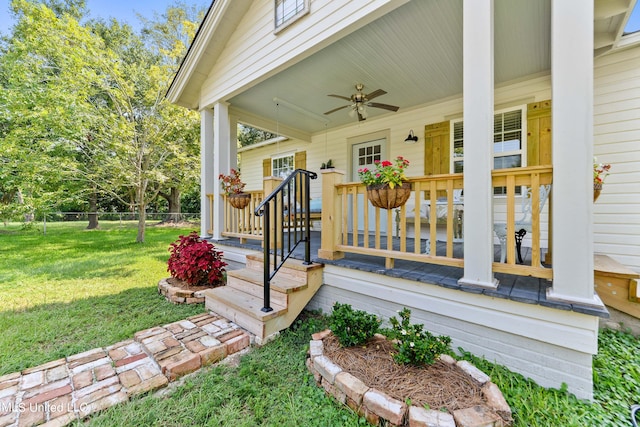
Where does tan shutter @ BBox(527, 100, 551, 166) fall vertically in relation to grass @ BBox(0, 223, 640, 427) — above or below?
above

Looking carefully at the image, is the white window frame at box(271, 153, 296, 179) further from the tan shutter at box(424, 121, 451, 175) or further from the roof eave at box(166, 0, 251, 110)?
the tan shutter at box(424, 121, 451, 175)

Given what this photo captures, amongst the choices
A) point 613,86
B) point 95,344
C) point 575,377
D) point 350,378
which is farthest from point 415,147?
point 95,344

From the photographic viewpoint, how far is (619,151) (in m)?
3.28

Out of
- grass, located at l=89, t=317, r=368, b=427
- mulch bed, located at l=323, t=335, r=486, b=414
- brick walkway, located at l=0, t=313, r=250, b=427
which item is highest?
mulch bed, located at l=323, t=335, r=486, b=414

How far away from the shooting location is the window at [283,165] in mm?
7555

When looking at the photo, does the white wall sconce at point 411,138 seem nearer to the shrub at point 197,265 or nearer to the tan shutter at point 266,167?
the shrub at point 197,265

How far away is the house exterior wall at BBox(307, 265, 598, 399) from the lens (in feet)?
5.73

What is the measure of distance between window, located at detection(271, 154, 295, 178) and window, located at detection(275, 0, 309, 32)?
3869 millimetres

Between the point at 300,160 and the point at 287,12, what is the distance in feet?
12.2

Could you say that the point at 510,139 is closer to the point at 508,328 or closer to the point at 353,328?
the point at 508,328

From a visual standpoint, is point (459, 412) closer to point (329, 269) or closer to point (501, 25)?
point (329, 269)

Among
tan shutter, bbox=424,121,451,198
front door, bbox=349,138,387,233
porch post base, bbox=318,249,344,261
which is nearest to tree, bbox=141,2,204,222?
front door, bbox=349,138,387,233

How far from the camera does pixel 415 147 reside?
16.8 ft

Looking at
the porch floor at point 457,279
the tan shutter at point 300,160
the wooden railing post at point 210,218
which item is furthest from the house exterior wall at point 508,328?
the tan shutter at point 300,160
